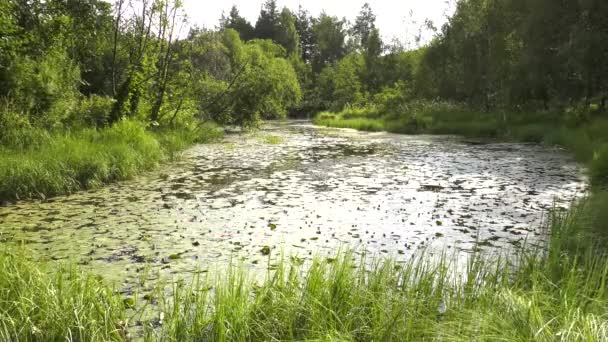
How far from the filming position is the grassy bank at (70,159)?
23.3 feet

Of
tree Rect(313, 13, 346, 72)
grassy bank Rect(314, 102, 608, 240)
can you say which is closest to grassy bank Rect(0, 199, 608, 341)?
grassy bank Rect(314, 102, 608, 240)

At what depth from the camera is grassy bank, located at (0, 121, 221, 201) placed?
7.09m

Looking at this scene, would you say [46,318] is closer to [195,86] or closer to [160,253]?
[160,253]

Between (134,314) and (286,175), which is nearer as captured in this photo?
(134,314)

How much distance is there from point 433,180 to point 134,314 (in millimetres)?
6918

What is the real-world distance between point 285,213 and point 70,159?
4.22 meters

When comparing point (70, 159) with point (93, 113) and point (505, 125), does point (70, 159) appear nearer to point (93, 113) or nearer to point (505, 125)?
point (93, 113)

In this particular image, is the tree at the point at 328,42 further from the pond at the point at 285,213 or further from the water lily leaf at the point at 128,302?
the water lily leaf at the point at 128,302

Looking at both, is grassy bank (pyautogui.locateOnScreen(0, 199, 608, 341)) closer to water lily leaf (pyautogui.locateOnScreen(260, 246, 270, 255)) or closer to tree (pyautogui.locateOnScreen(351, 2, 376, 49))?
water lily leaf (pyautogui.locateOnScreen(260, 246, 270, 255))

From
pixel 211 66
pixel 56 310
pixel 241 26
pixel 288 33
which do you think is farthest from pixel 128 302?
pixel 241 26

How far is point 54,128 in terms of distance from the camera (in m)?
9.89

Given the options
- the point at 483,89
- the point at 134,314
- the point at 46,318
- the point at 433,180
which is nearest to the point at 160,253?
the point at 134,314

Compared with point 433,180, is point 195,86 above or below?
above

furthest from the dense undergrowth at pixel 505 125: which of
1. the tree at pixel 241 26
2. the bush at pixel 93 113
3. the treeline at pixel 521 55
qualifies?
the tree at pixel 241 26
